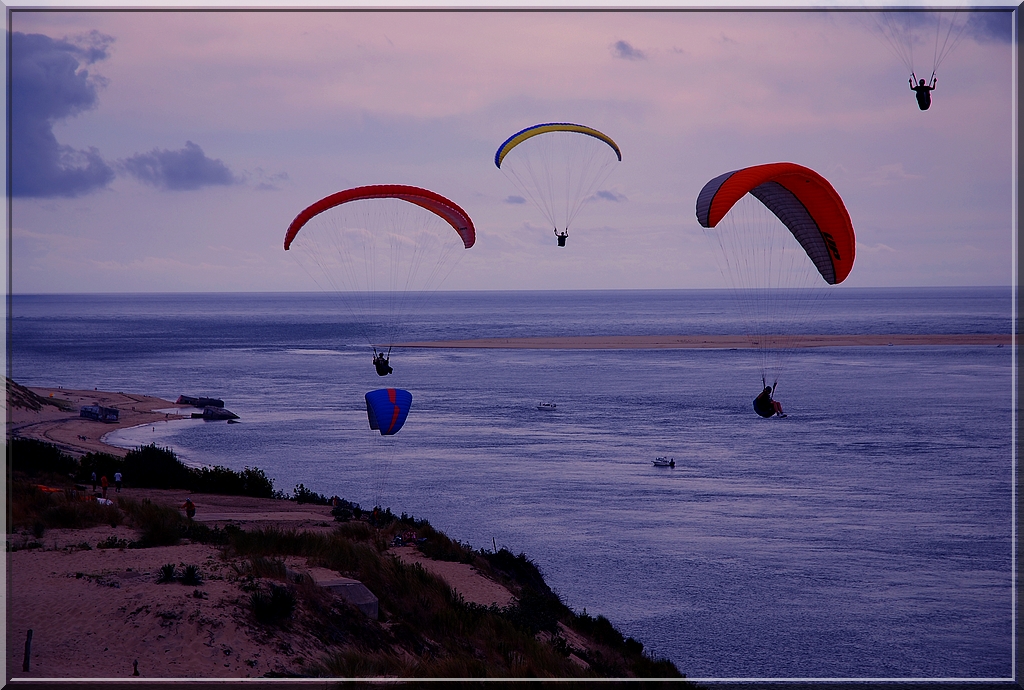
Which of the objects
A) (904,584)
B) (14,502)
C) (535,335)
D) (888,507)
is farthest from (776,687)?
(535,335)

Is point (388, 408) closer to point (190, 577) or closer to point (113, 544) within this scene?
point (113, 544)

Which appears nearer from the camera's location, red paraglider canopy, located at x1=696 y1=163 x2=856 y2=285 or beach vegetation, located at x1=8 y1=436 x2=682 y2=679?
beach vegetation, located at x1=8 y1=436 x2=682 y2=679

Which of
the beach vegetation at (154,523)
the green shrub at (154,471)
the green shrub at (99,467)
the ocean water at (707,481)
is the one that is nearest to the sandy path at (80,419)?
the ocean water at (707,481)

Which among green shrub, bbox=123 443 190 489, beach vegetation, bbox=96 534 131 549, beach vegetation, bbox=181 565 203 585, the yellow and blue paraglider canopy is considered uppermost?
the yellow and blue paraglider canopy

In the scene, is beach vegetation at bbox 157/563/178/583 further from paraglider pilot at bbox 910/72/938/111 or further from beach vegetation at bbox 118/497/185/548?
paraglider pilot at bbox 910/72/938/111

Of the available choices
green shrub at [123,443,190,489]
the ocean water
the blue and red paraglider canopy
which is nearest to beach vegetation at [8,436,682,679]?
the blue and red paraglider canopy

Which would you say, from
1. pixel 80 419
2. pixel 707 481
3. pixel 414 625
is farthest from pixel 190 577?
pixel 80 419
